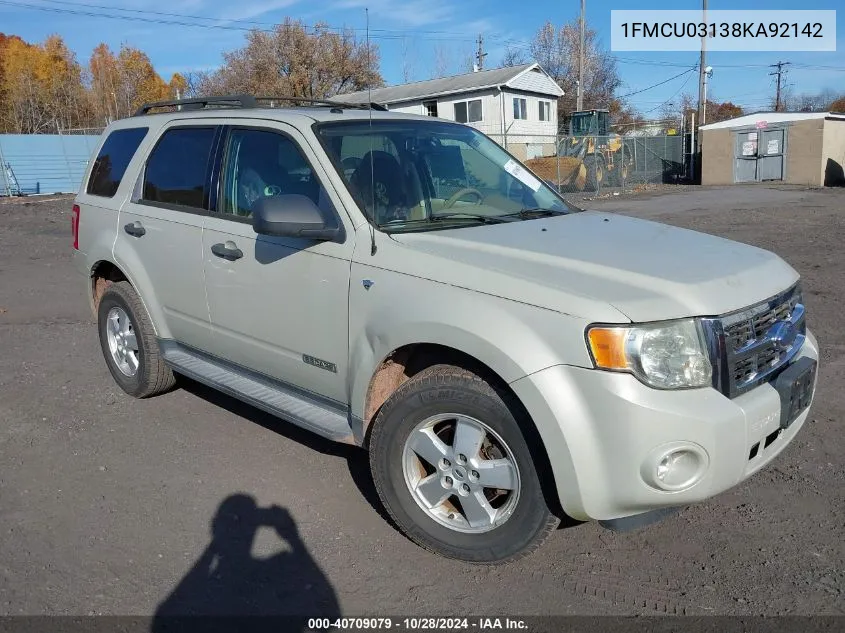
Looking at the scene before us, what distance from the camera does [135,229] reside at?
4.81 meters

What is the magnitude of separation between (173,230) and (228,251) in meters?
0.66

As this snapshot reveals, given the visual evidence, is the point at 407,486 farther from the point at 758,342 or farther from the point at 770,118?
the point at 770,118

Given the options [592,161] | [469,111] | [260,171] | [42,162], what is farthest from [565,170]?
[260,171]

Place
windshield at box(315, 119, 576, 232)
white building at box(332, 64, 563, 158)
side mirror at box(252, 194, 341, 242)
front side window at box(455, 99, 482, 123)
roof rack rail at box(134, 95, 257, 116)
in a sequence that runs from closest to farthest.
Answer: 1. side mirror at box(252, 194, 341, 242)
2. windshield at box(315, 119, 576, 232)
3. roof rack rail at box(134, 95, 257, 116)
4. white building at box(332, 64, 563, 158)
5. front side window at box(455, 99, 482, 123)

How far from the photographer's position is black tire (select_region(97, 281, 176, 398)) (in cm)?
493

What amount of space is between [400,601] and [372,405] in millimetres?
880

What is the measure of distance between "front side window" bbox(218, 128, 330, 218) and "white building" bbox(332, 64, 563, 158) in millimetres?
33130

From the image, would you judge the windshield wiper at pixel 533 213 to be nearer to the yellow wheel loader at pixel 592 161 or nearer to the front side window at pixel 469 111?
the yellow wheel loader at pixel 592 161

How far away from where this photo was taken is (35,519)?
3.67 metres

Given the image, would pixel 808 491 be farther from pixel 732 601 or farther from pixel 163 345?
pixel 163 345

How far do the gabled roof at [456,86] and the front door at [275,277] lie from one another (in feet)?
109

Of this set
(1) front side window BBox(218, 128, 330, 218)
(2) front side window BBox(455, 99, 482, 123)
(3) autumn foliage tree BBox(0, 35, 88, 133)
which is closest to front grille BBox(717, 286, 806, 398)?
(1) front side window BBox(218, 128, 330, 218)

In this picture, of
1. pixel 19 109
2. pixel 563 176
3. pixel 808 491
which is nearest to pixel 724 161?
pixel 563 176

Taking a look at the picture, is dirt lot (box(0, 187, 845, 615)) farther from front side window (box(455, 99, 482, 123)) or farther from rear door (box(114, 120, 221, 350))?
front side window (box(455, 99, 482, 123))
